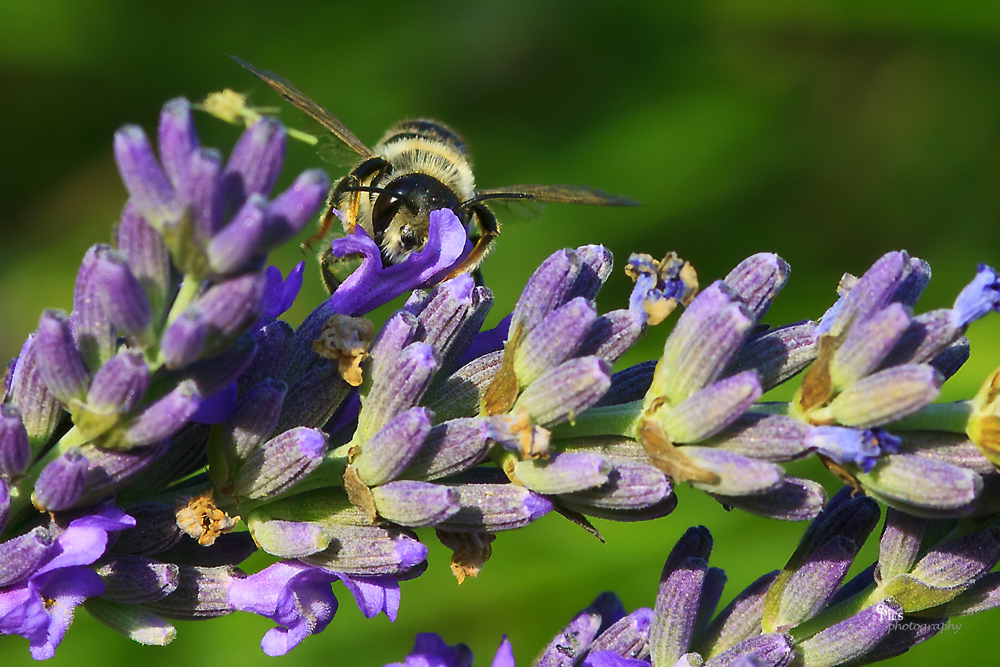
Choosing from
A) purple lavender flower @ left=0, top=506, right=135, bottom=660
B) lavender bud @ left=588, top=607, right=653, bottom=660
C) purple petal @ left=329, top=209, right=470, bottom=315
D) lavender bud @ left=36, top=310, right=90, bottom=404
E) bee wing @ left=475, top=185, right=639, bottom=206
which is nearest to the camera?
lavender bud @ left=36, top=310, right=90, bottom=404

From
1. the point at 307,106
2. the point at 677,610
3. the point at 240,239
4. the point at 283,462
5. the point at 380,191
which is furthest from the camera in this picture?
the point at 307,106

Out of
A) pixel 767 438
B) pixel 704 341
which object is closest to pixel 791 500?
pixel 767 438

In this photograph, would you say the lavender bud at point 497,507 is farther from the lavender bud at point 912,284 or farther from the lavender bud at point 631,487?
the lavender bud at point 912,284

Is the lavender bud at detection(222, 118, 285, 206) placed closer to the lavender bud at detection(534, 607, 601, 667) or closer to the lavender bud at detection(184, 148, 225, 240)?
the lavender bud at detection(184, 148, 225, 240)

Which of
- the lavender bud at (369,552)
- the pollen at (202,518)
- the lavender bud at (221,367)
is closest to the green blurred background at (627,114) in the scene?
the lavender bud at (369,552)

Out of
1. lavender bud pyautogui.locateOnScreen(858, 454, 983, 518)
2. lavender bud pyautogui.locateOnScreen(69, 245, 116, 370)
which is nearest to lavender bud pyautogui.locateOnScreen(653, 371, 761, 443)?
lavender bud pyautogui.locateOnScreen(858, 454, 983, 518)

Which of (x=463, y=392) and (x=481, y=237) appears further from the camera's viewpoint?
(x=481, y=237)

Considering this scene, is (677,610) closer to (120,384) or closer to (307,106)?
(120,384)
